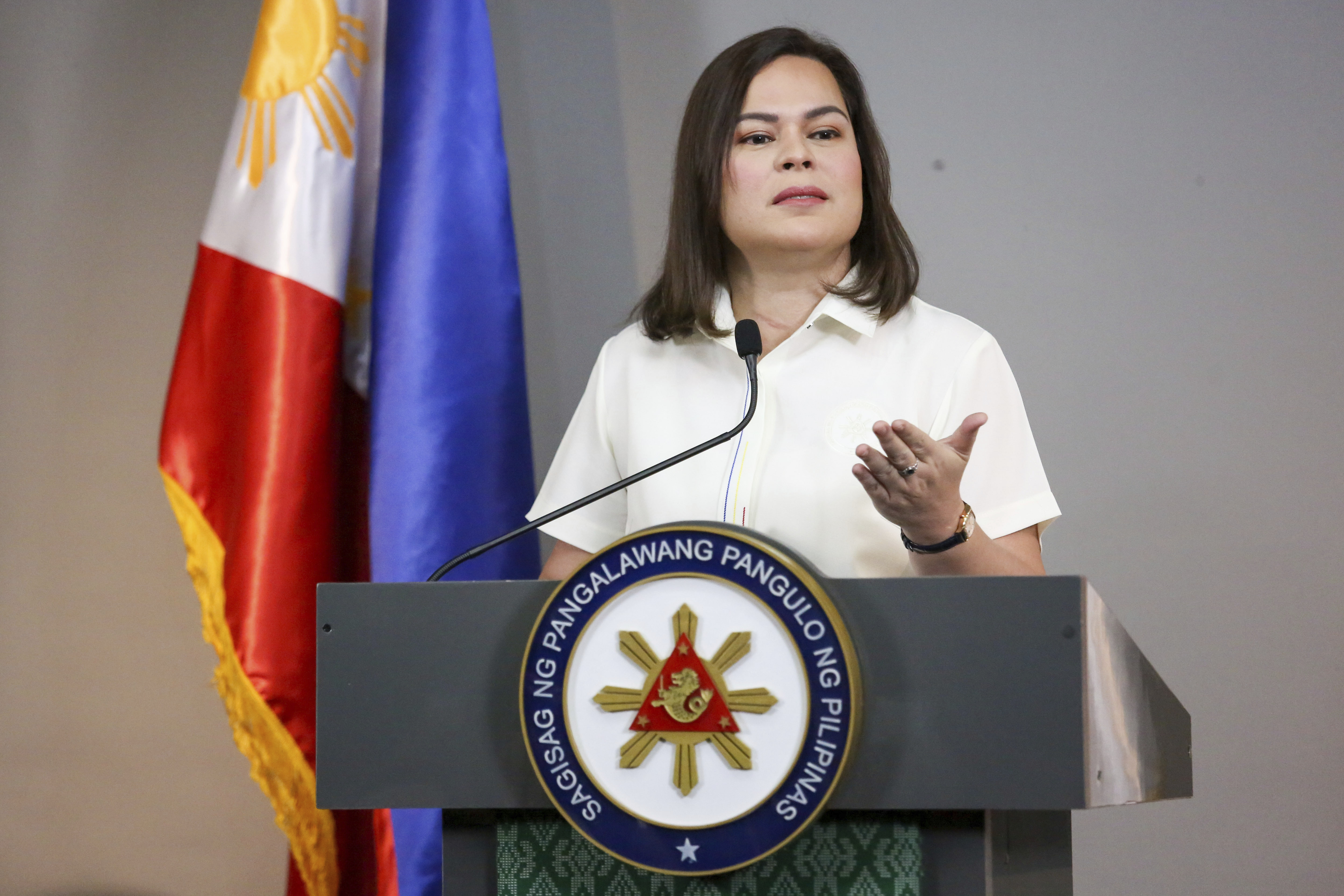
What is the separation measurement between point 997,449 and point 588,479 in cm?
47

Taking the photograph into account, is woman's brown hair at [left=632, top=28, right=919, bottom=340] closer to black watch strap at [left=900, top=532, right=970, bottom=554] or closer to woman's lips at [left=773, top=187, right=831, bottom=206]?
woman's lips at [left=773, top=187, right=831, bottom=206]

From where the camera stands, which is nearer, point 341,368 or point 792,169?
point 792,169

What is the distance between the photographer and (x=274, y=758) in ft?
5.23

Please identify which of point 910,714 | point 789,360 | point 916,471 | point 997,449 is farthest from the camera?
point 789,360

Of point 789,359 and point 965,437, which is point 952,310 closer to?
point 789,359

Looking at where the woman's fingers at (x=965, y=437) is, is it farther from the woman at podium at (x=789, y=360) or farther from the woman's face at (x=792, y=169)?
the woman's face at (x=792, y=169)

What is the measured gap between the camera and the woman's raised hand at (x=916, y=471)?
829 millimetres

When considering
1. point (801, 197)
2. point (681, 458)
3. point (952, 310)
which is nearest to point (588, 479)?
point (801, 197)

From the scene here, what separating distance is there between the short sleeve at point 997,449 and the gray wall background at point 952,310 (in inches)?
33.4

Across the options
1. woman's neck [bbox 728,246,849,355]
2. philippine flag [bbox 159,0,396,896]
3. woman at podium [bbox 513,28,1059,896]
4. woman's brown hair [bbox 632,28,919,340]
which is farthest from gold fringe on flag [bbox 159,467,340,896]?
woman's neck [bbox 728,246,849,355]

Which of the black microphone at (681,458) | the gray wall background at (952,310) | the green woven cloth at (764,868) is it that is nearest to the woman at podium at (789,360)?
the black microphone at (681,458)

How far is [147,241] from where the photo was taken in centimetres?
219

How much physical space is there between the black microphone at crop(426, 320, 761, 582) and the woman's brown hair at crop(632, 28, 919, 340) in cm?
39

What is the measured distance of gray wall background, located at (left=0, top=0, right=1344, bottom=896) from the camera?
6.45ft
